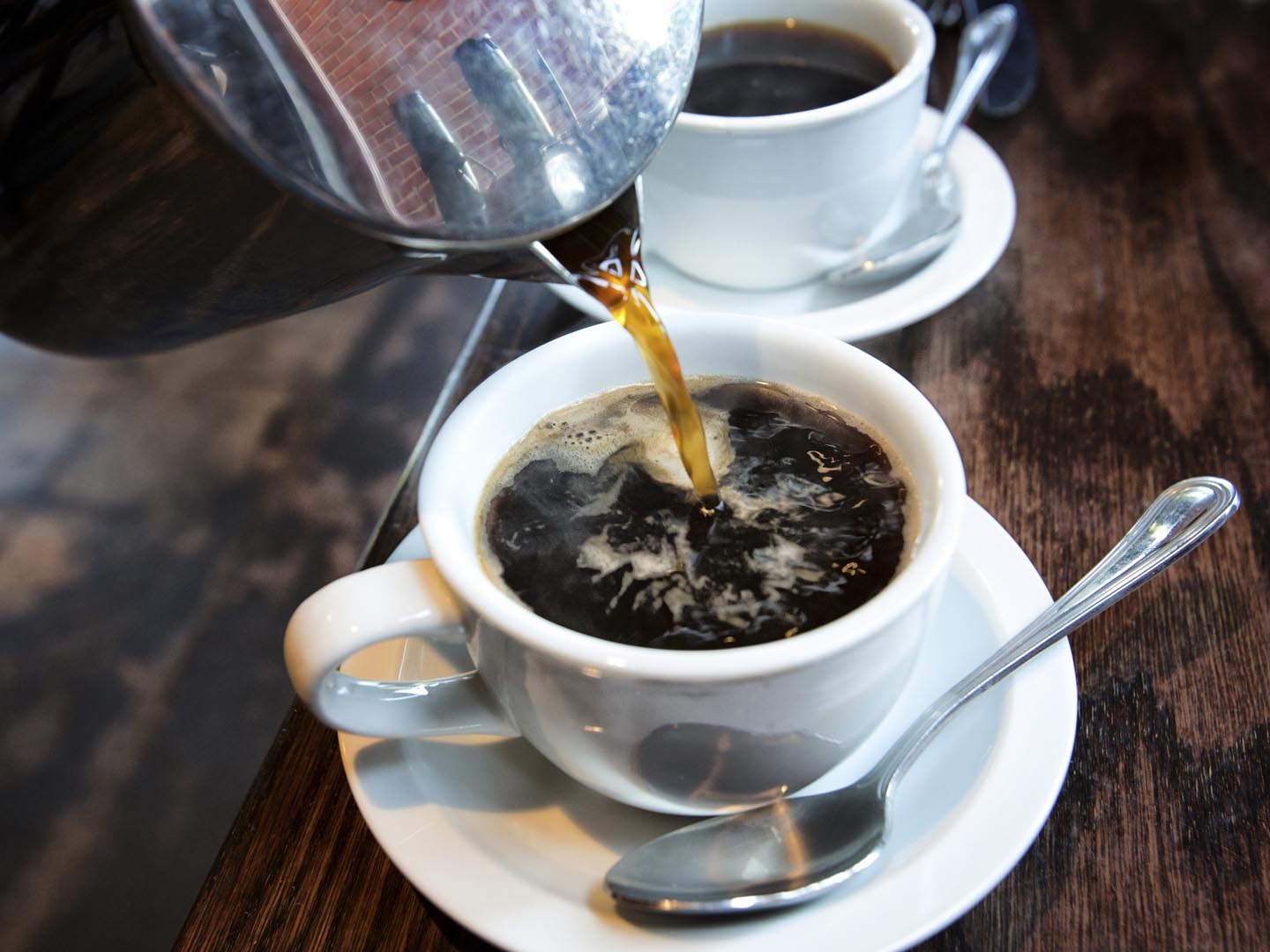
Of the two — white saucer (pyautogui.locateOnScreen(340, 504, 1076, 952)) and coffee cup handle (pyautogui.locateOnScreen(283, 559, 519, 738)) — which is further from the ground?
coffee cup handle (pyautogui.locateOnScreen(283, 559, 519, 738))

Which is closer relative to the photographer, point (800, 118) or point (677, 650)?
point (677, 650)

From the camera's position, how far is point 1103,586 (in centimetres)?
62

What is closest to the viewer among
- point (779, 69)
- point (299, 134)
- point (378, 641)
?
point (299, 134)

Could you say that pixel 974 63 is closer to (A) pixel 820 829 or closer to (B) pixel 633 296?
(B) pixel 633 296

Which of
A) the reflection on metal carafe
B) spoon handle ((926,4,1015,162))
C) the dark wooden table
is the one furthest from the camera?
spoon handle ((926,4,1015,162))

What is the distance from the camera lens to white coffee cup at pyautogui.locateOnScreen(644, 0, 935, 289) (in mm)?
906

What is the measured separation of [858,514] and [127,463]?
1.03 m

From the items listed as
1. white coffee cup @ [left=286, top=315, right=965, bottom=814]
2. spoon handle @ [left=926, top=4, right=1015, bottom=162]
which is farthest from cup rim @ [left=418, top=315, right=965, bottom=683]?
spoon handle @ [left=926, top=4, right=1015, bottom=162]

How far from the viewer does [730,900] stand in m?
0.51

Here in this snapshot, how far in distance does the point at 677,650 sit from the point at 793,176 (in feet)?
1.73

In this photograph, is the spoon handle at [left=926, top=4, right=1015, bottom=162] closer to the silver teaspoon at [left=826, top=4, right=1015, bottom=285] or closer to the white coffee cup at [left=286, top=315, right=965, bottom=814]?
the silver teaspoon at [left=826, top=4, right=1015, bottom=285]

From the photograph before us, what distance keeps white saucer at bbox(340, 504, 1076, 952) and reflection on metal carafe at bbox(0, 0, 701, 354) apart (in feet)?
0.88

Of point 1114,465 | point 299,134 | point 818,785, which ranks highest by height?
point 299,134

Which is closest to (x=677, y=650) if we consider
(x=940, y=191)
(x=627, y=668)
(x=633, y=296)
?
(x=627, y=668)
